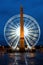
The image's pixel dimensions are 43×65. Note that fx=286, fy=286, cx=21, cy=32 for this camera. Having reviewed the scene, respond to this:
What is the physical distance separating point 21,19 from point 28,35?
4664 mm

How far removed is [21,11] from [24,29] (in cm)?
576

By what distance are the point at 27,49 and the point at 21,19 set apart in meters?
9.41

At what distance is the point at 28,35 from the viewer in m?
61.7

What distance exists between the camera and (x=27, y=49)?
70.3 meters

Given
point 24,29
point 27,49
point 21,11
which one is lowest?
point 27,49

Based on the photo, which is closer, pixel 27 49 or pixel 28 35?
pixel 28 35

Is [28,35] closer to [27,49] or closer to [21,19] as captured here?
[21,19]

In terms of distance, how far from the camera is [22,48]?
6694 cm

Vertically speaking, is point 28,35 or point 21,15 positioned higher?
point 21,15

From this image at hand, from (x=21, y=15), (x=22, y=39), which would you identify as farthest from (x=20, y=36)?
(x=21, y=15)

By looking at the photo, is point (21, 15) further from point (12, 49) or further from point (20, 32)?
point (12, 49)

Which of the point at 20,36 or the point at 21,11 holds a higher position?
the point at 21,11

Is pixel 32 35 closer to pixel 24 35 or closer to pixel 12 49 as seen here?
pixel 24 35

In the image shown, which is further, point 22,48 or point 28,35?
point 22,48
